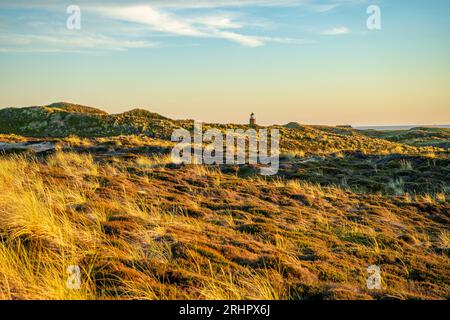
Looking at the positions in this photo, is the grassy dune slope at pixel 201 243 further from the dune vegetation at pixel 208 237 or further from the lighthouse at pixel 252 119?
the lighthouse at pixel 252 119

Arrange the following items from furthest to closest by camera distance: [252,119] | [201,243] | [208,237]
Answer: [252,119] → [208,237] → [201,243]

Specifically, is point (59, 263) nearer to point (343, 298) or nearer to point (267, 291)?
point (267, 291)

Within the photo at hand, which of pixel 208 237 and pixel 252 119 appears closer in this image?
pixel 208 237

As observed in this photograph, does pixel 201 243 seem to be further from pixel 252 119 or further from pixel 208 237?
pixel 252 119

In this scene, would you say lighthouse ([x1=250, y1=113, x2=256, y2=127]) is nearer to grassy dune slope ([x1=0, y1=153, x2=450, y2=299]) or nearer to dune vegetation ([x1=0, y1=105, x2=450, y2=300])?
dune vegetation ([x1=0, y1=105, x2=450, y2=300])

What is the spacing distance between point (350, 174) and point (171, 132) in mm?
28277

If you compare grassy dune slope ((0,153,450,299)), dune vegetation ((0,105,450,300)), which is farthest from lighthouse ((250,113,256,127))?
grassy dune slope ((0,153,450,299))

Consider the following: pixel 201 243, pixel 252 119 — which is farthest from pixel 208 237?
pixel 252 119

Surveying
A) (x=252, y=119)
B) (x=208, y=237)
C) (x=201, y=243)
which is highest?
(x=252, y=119)

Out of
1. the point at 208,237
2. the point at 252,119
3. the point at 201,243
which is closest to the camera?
the point at 201,243

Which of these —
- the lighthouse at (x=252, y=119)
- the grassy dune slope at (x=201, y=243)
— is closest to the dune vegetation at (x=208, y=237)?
the grassy dune slope at (x=201, y=243)

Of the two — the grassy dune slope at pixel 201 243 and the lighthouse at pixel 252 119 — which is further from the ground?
the lighthouse at pixel 252 119
